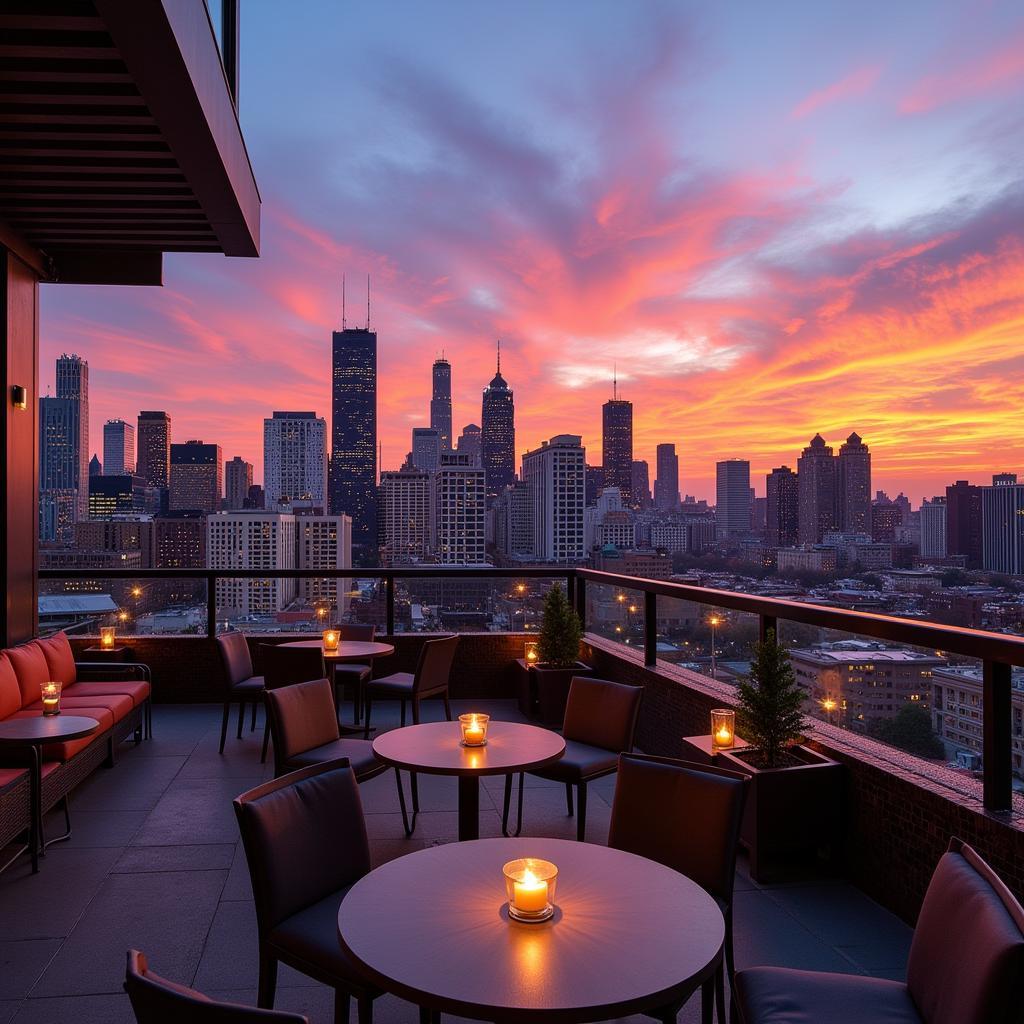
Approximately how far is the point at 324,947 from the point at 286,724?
6.13 feet

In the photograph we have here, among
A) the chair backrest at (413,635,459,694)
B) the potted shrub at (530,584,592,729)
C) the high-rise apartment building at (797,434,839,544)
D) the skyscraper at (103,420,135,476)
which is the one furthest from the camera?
the skyscraper at (103,420,135,476)

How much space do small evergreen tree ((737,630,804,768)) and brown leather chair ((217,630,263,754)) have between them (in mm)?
3790

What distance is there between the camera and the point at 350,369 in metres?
110

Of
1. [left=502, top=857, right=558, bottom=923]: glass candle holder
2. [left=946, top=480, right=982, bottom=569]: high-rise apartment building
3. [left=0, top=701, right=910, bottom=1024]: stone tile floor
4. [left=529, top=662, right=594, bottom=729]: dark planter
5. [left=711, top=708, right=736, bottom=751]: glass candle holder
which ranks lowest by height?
[left=0, top=701, right=910, bottom=1024]: stone tile floor

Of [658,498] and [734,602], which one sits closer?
[734,602]

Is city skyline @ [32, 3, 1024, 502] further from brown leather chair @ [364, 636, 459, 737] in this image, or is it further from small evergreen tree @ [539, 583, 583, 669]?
small evergreen tree @ [539, 583, 583, 669]

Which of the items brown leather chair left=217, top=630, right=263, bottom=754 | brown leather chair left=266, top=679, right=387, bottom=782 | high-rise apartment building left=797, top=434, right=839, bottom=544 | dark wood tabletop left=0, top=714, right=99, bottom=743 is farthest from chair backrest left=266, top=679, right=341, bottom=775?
high-rise apartment building left=797, top=434, right=839, bottom=544

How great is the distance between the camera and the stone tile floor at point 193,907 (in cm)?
269

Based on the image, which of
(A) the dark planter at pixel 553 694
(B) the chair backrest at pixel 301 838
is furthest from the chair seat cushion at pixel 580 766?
(A) the dark planter at pixel 553 694

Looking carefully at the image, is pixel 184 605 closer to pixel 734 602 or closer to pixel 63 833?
pixel 63 833

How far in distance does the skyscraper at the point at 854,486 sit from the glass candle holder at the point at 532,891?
15.0 m

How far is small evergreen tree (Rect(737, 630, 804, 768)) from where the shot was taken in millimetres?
3795

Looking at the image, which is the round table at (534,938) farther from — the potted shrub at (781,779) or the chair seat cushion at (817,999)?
the potted shrub at (781,779)

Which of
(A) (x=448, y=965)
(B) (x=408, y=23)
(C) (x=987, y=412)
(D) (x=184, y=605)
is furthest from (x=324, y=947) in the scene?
(C) (x=987, y=412)
